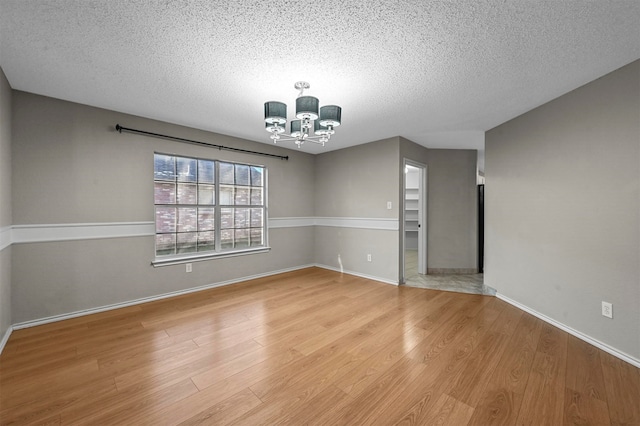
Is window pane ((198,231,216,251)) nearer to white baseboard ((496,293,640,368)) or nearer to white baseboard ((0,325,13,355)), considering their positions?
white baseboard ((0,325,13,355))

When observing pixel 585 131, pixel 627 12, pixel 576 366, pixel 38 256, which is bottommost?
pixel 576 366

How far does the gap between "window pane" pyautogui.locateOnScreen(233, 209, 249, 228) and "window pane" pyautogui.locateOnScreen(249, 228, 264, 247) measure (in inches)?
6.4

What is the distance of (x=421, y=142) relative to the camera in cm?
448

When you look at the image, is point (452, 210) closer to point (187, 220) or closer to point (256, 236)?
point (256, 236)

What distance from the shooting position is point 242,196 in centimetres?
439

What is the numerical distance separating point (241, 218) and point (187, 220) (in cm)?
88

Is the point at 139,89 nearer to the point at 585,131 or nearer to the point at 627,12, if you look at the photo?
the point at 627,12

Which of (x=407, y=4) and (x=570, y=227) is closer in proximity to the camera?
(x=407, y=4)

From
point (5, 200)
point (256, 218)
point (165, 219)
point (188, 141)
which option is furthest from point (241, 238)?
point (5, 200)

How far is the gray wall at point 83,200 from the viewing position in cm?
257

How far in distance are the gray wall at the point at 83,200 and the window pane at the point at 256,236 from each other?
93 centimetres

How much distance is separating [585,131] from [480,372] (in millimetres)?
2404

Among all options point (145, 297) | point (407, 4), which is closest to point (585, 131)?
point (407, 4)

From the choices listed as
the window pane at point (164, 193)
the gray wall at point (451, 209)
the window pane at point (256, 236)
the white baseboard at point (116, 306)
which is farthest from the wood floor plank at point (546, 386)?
the window pane at point (164, 193)
